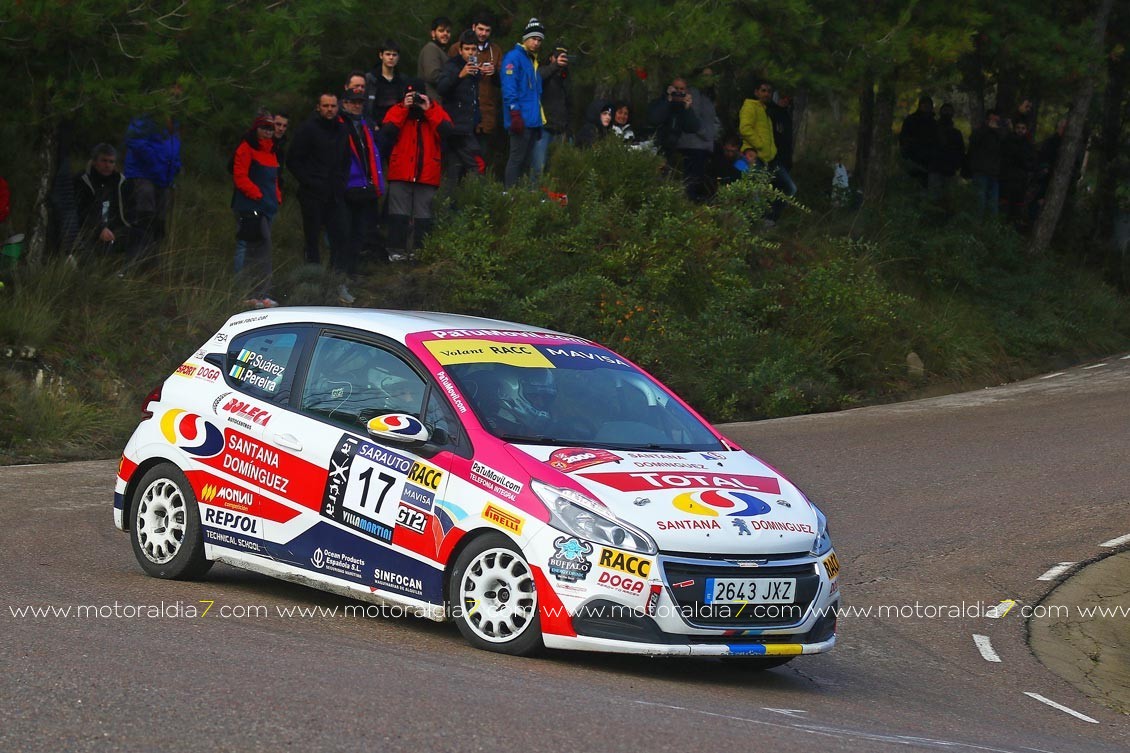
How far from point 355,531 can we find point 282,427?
84 cm

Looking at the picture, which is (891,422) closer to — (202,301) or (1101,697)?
(202,301)

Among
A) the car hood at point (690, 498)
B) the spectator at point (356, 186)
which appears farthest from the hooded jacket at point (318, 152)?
the car hood at point (690, 498)

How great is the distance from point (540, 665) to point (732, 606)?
0.92 m

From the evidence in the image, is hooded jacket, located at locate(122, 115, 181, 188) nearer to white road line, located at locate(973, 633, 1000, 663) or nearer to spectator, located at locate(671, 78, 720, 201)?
spectator, located at locate(671, 78, 720, 201)

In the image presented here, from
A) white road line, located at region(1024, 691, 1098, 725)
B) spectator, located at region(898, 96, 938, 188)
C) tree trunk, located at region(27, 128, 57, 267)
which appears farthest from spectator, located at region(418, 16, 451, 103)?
white road line, located at region(1024, 691, 1098, 725)

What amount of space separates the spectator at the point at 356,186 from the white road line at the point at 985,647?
971cm

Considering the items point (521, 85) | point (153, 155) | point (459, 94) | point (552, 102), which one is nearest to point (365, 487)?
point (153, 155)

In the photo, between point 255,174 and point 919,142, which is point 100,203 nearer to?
point 255,174

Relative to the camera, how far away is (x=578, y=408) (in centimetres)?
802

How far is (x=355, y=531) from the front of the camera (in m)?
7.70

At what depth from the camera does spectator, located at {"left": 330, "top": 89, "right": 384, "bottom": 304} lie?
55.1 ft

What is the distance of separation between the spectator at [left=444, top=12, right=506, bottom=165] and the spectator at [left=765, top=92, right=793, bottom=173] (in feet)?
13.2

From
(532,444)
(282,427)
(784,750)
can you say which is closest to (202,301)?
(282,427)

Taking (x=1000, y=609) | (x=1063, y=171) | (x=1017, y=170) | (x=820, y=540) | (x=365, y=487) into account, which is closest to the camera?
(x=820, y=540)
